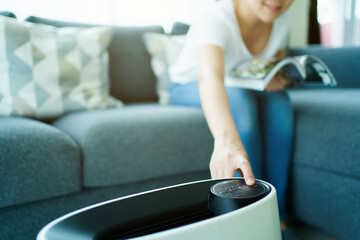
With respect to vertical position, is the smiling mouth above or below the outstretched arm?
above

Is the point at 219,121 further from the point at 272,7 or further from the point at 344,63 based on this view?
Answer: the point at 344,63

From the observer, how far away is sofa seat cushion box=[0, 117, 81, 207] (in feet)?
2.24

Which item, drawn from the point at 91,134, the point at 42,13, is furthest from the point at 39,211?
the point at 42,13

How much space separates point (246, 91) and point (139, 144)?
36 cm

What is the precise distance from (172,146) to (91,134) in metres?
0.25

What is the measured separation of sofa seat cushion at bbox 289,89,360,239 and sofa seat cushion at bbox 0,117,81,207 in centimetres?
65

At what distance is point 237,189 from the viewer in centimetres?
41

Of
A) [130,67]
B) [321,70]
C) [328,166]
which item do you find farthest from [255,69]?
[130,67]

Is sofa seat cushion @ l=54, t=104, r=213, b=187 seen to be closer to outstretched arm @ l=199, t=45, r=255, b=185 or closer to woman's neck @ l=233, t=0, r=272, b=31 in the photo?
outstretched arm @ l=199, t=45, r=255, b=185

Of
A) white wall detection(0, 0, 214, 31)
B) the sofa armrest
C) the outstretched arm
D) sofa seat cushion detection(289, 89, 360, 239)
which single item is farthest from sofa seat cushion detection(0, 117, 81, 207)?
the sofa armrest

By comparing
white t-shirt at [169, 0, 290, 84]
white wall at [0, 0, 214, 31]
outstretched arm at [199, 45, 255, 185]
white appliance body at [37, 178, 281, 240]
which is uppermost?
white wall at [0, 0, 214, 31]

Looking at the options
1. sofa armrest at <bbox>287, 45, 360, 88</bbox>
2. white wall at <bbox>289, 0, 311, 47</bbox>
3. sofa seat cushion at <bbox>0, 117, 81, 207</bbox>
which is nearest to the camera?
sofa seat cushion at <bbox>0, 117, 81, 207</bbox>

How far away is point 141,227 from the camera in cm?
36

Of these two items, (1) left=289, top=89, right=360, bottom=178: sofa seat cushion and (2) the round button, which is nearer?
(2) the round button
